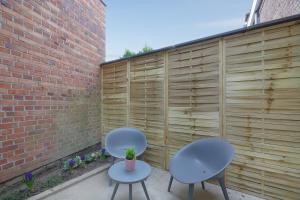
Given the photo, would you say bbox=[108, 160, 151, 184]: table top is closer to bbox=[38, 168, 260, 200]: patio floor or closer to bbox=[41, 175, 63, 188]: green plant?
bbox=[38, 168, 260, 200]: patio floor

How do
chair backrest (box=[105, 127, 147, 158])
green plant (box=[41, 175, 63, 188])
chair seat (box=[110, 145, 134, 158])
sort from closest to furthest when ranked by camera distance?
green plant (box=[41, 175, 63, 188]), chair seat (box=[110, 145, 134, 158]), chair backrest (box=[105, 127, 147, 158])

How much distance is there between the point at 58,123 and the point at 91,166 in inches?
39.0

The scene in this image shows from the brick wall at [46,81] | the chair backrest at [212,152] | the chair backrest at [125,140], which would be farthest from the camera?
the chair backrest at [125,140]

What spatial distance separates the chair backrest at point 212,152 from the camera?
199 cm

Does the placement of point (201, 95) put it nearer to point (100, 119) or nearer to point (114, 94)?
point (114, 94)

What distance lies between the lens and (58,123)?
295 cm

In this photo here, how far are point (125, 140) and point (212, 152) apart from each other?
1581 millimetres

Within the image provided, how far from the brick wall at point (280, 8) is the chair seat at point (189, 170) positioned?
2786mm

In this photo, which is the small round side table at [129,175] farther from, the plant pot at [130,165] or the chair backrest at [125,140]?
the chair backrest at [125,140]

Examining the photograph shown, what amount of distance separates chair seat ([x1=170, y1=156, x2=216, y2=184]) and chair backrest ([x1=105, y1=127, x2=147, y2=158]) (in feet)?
2.77

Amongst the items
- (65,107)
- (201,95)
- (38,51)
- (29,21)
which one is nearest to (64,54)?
(38,51)

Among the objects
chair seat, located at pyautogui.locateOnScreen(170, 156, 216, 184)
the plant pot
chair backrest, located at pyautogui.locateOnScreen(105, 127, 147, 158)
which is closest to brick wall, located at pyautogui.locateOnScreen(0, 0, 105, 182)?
chair backrest, located at pyautogui.locateOnScreen(105, 127, 147, 158)

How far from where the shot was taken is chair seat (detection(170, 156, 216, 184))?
1919 mm

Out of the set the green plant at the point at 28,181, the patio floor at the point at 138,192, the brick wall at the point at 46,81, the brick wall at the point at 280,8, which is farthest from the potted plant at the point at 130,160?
the brick wall at the point at 280,8
